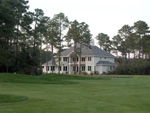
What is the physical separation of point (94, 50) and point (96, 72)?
795 centimetres

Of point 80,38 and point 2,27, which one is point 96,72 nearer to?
point 80,38

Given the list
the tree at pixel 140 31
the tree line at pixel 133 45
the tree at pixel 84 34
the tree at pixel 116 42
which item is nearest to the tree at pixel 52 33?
the tree at pixel 84 34

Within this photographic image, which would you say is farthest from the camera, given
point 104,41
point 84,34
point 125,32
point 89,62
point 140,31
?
point 104,41

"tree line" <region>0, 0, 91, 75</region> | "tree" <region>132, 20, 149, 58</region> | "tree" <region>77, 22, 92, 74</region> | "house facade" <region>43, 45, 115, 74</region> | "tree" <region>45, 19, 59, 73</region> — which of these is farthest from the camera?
"tree" <region>132, 20, 149, 58</region>

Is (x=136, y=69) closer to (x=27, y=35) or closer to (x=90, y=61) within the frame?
(x=90, y=61)

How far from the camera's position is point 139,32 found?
71312 millimetres

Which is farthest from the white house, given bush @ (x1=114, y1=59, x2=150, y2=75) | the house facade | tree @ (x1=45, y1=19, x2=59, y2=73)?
tree @ (x1=45, y1=19, x2=59, y2=73)

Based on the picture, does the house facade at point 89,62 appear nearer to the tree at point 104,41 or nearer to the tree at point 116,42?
the tree at point 116,42

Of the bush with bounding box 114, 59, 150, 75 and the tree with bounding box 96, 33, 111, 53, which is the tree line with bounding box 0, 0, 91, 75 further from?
the tree with bounding box 96, 33, 111, 53

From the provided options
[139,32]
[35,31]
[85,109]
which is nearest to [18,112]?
[85,109]

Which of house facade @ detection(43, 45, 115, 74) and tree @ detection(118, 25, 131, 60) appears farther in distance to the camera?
tree @ detection(118, 25, 131, 60)

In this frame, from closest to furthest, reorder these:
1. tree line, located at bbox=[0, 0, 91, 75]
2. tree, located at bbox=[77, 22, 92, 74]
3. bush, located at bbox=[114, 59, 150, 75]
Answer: tree line, located at bbox=[0, 0, 91, 75], bush, located at bbox=[114, 59, 150, 75], tree, located at bbox=[77, 22, 92, 74]

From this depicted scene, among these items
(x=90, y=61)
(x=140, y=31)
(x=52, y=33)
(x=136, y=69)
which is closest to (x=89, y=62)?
(x=90, y=61)

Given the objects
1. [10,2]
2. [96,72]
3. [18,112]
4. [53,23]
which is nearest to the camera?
[18,112]
